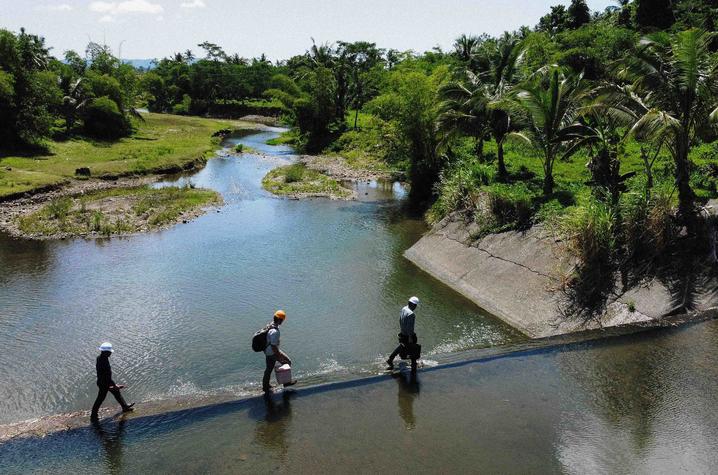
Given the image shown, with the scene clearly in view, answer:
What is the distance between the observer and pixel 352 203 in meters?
36.4

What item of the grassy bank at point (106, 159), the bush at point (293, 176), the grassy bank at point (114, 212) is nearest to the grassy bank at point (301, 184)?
the bush at point (293, 176)

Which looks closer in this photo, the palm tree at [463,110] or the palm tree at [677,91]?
the palm tree at [677,91]

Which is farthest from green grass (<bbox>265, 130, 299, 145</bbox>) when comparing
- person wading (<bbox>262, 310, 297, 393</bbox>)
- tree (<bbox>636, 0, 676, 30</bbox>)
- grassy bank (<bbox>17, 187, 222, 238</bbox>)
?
person wading (<bbox>262, 310, 297, 393</bbox>)

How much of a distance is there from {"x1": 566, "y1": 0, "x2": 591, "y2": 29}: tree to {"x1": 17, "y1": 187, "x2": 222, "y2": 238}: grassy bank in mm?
56792

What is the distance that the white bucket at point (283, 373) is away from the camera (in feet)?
40.4

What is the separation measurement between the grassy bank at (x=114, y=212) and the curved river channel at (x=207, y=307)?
130 cm

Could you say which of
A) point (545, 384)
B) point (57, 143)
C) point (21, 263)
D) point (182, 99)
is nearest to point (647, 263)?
point (545, 384)

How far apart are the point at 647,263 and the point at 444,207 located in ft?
39.3

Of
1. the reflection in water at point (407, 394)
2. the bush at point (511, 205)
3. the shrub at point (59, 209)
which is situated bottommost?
the reflection in water at point (407, 394)

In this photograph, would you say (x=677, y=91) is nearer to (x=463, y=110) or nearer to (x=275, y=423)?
(x=463, y=110)

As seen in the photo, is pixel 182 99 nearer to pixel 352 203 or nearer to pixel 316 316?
pixel 352 203

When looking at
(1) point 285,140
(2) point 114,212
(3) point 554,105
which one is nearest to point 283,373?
(3) point 554,105

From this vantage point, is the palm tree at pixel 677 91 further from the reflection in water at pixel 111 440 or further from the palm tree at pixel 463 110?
the reflection in water at pixel 111 440

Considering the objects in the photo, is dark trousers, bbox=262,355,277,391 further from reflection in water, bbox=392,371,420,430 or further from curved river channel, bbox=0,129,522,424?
reflection in water, bbox=392,371,420,430
